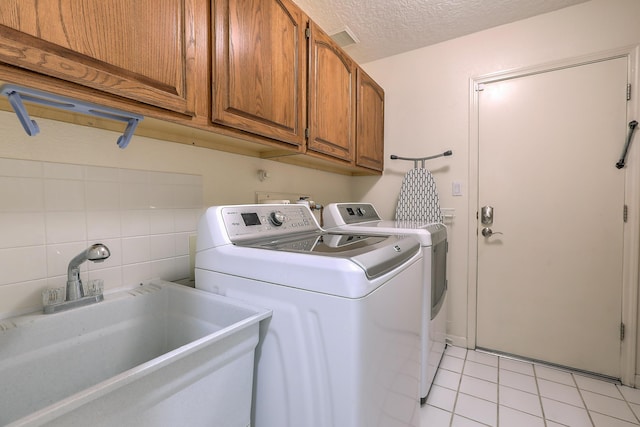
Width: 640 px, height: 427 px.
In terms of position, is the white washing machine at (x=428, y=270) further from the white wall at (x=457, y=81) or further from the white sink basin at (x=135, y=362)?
the white sink basin at (x=135, y=362)

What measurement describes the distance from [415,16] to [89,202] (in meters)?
2.21

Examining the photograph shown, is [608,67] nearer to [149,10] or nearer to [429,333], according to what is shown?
[429,333]

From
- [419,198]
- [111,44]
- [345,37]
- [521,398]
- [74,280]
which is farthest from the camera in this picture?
[419,198]

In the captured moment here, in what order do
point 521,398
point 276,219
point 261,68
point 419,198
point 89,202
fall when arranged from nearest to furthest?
point 89,202 → point 261,68 → point 276,219 → point 521,398 → point 419,198

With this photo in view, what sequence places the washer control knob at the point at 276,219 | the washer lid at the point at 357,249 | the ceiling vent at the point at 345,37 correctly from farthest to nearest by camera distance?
the ceiling vent at the point at 345,37 < the washer control knob at the point at 276,219 < the washer lid at the point at 357,249

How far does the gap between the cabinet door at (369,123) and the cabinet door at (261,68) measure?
742mm

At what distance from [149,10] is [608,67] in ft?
8.59

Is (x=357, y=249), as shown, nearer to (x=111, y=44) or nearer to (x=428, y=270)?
(x=428, y=270)

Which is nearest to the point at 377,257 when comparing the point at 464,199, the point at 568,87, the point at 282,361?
the point at 282,361

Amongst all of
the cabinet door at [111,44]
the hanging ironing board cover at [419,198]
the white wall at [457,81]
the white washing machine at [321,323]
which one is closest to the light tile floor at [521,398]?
the white wall at [457,81]

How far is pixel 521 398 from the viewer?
5.46ft

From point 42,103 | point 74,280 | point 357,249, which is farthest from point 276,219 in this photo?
point 42,103

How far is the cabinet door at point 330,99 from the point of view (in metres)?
1.56

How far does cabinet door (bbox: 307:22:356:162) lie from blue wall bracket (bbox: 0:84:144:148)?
0.89 m
